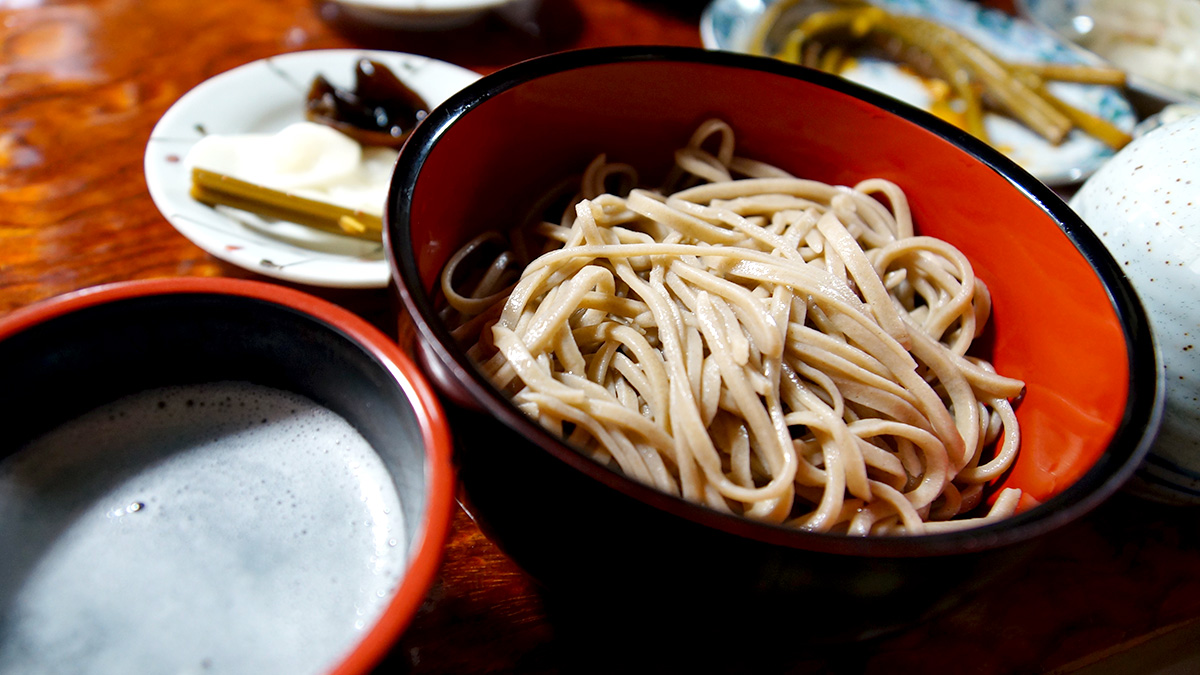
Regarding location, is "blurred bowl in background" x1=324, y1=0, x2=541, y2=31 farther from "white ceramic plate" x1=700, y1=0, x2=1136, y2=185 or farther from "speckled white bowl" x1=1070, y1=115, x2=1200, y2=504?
"speckled white bowl" x1=1070, y1=115, x2=1200, y2=504

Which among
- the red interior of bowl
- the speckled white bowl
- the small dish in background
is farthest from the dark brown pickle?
the small dish in background

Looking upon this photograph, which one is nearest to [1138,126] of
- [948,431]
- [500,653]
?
[948,431]

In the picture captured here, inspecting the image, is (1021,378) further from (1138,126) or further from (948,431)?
(1138,126)

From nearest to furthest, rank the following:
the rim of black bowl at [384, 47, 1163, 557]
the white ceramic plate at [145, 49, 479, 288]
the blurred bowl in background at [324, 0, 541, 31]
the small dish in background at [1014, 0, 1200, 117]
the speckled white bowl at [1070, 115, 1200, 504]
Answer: the rim of black bowl at [384, 47, 1163, 557], the speckled white bowl at [1070, 115, 1200, 504], the white ceramic plate at [145, 49, 479, 288], the blurred bowl in background at [324, 0, 541, 31], the small dish in background at [1014, 0, 1200, 117]

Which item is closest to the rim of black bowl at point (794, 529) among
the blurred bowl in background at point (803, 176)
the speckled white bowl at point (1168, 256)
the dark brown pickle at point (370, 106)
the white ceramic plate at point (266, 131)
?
the blurred bowl in background at point (803, 176)

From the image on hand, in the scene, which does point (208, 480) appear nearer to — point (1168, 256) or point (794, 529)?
point (794, 529)
